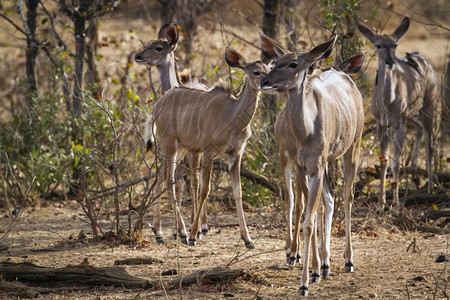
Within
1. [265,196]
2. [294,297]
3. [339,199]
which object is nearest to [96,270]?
[294,297]

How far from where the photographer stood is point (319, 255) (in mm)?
6172

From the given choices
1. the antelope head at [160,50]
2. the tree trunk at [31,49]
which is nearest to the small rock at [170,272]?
the antelope head at [160,50]

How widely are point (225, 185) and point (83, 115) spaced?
193 cm

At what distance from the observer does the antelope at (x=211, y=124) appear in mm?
7250

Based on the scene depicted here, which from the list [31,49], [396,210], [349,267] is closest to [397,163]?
[396,210]

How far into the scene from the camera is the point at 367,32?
9039 millimetres

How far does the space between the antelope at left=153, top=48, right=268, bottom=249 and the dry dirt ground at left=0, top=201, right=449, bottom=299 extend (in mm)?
458

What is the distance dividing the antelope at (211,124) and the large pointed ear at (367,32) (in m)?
2.06

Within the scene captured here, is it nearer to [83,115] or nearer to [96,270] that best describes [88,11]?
[83,115]

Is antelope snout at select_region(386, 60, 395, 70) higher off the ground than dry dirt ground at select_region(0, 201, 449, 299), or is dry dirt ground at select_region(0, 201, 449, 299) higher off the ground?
antelope snout at select_region(386, 60, 395, 70)

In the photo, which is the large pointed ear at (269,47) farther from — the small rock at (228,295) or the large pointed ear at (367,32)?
the large pointed ear at (367,32)

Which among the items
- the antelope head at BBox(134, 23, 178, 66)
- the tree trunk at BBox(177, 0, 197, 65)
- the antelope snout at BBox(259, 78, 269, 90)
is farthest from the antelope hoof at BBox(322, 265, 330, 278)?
the tree trunk at BBox(177, 0, 197, 65)

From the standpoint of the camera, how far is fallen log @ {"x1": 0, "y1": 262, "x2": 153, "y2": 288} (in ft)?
18.6

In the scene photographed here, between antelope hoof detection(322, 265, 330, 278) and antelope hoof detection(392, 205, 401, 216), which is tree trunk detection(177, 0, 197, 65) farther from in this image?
antelope hoof detection(322, 265, 330, 278)
